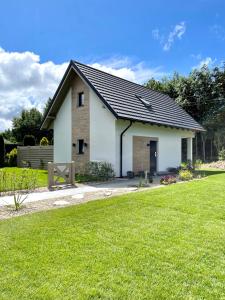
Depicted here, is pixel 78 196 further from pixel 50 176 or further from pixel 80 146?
pixel 80 146

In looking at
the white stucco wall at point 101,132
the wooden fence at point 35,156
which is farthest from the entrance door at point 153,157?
Result: the wooden fence at point 35,156

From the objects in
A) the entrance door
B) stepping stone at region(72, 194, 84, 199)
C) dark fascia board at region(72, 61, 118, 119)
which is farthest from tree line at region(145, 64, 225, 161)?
stepping stone at region(72, 194, 84, 199)

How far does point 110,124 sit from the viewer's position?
14.5 metres

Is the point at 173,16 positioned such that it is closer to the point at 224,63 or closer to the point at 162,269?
the point at 162,269

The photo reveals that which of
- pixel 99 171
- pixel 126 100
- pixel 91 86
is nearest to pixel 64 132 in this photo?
pixel 91 86

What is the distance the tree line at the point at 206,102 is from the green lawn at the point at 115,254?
22075 millimetres

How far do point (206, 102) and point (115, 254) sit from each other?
27604 millimetres

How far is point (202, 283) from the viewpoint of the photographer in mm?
3176

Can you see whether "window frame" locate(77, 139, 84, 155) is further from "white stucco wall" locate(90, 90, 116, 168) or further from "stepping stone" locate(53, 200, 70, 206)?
"stepping stone" locate(53, 200, 70, 206)

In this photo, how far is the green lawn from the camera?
3.08 meters

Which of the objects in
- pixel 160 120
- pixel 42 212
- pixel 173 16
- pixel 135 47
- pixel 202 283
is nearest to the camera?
pixel 202 283

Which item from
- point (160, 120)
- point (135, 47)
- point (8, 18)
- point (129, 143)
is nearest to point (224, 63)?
point (135, 47)

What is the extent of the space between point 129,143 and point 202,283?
1200cm

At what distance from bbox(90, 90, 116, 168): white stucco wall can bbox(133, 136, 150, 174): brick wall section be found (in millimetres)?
1580
